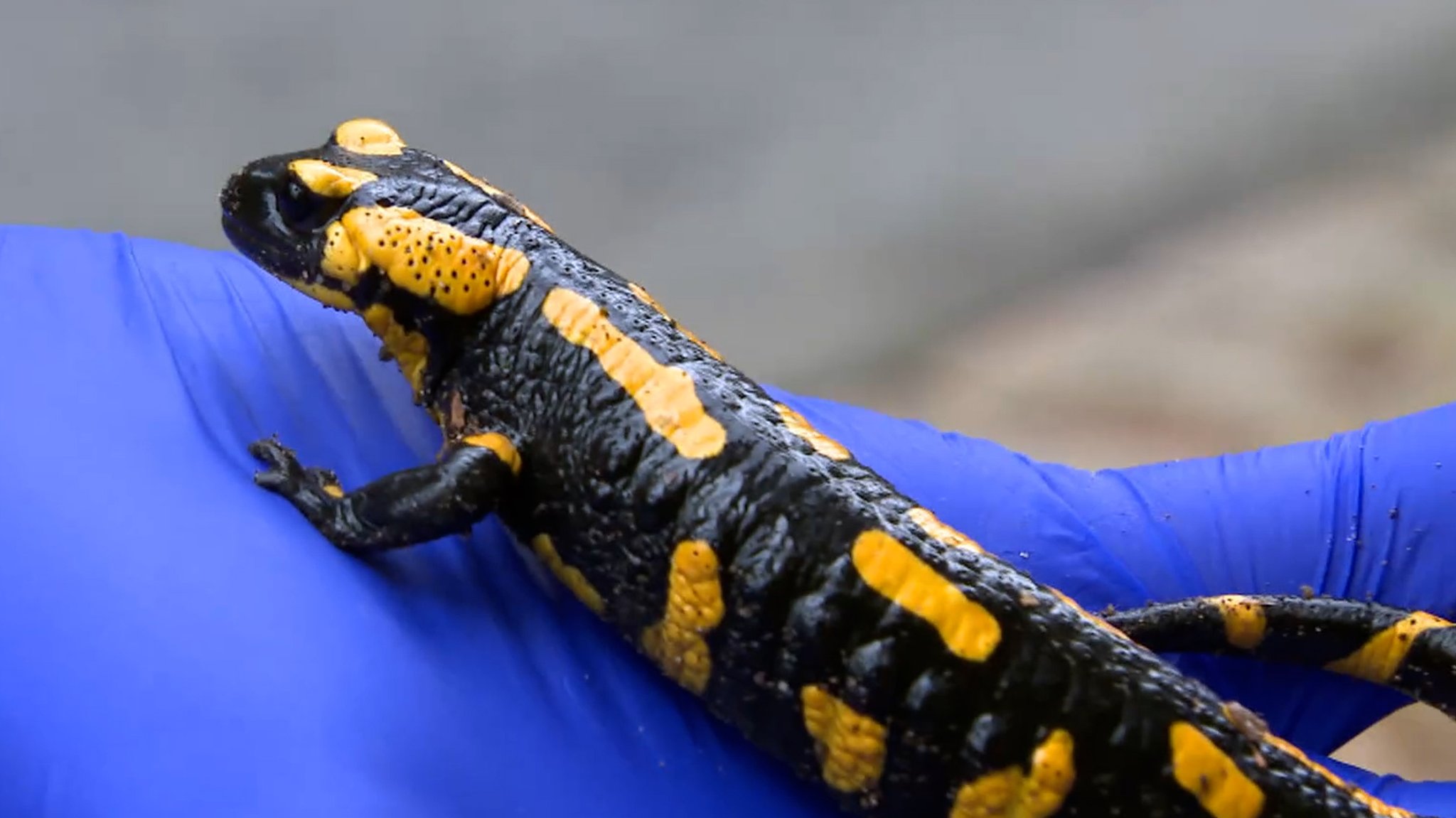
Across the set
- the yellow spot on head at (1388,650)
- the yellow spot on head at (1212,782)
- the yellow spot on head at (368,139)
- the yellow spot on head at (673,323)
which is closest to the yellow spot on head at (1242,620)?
the yellow spot on head at (1388,650)

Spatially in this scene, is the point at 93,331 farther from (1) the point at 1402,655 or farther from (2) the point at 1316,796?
(1) the point at 1402,655

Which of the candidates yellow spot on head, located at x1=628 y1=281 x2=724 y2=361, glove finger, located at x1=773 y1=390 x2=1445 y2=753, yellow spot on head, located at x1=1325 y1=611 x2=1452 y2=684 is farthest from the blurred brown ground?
yellow spot on head, located at x1=628 y1=281 x2=724 y2=361

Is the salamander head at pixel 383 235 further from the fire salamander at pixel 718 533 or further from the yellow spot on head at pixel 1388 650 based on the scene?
the yellow spot on head at pixel 1388 650

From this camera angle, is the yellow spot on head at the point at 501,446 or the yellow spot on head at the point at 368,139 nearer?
the yellow spot on head at the point at 501,446

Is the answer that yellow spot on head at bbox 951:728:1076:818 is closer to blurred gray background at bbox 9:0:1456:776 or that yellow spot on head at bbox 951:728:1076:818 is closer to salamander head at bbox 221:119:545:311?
salamander head at bbox 221:119:545:311

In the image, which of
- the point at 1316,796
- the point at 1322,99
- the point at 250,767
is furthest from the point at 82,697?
the point at 1322,99

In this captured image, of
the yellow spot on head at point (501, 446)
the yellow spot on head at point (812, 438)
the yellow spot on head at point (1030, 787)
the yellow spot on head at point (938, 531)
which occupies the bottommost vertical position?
the yellow spot on head at point (1030, 787)

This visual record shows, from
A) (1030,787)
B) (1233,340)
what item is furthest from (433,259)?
(1233,340)
